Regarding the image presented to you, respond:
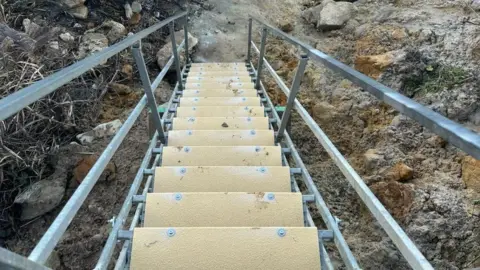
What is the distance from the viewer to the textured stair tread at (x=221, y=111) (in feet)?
10.6

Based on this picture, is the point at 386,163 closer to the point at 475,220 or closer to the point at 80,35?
the point at 475,220

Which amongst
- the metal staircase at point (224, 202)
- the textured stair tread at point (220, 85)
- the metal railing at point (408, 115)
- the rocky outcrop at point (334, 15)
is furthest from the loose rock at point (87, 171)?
the rocky outcrop at point (334, 15)

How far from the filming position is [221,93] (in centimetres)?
381

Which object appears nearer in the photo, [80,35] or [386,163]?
[386,163]

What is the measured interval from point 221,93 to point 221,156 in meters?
1.57

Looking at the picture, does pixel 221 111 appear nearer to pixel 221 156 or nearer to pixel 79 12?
pixel 221 156

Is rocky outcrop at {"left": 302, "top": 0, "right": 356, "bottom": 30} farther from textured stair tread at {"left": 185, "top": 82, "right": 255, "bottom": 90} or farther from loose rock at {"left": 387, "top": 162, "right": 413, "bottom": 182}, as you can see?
loose rock at {"left": 387, "top": 162, "right": 413, "bottom": 182}

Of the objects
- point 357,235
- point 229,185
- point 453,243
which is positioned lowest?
point 357,235

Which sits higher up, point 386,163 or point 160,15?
point 160,15

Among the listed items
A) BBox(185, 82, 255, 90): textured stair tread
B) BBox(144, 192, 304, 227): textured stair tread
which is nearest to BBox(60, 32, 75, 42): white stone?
BBox(185, 82, 255, 90): textured stair tread

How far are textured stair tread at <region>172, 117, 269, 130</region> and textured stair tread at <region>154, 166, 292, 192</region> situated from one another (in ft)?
2.89

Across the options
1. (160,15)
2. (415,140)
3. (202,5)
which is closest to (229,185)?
(415,140)

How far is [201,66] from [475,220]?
12.8 feet

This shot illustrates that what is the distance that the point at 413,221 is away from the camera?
7.29 feet
